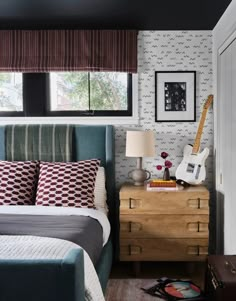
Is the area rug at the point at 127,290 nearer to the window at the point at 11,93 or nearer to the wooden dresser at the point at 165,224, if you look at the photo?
the wooden dresser at the point at 165,224

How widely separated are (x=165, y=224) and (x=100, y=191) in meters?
0.62

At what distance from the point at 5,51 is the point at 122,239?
205cm

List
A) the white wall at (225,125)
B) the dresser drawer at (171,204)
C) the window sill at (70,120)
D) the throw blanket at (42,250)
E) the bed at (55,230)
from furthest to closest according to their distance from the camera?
the window sill at (70,120)
the dresser drawer at (171,204)
the white wall at (225,125)
the throw blanket at (42,250)
the bed at (55,230)

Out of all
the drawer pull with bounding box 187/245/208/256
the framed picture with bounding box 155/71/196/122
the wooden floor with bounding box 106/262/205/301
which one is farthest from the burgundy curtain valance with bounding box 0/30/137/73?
the wooden floor with bounding box 106/262/205/301

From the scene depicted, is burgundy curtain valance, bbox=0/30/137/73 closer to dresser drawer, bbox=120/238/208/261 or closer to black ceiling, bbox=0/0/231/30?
black ceiling, bbox=0/0/231/30

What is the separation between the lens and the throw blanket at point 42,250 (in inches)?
82.1

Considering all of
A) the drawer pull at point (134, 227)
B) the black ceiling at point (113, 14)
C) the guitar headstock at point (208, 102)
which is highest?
the black ceiling at point (113, 14)

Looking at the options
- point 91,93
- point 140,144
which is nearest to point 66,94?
point 91,93

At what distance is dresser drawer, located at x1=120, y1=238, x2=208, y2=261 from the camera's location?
3.70m

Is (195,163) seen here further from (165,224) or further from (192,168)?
(165,224)

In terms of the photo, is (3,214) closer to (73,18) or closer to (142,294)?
(142,294)

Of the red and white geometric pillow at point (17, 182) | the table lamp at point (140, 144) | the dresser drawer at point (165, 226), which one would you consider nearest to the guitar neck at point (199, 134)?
the table lamp at point (140, 144)

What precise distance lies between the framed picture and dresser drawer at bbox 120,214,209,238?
99 centimetres

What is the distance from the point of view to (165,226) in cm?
370
